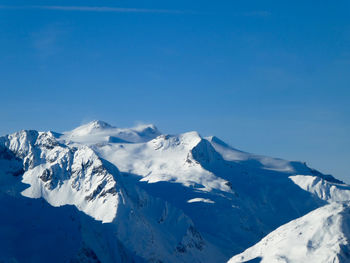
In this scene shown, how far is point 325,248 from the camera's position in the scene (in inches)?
7761

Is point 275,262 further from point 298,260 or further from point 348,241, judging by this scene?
point 348,241

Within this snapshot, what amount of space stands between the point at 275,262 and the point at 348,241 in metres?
20.7

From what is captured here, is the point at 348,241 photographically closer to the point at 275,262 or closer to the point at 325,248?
the point at 325,248

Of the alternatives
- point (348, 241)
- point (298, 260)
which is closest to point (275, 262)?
point (298, 260)

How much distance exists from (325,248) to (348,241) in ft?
24.0

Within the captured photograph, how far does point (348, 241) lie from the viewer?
19950 centimetres

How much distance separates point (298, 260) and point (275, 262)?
6531mm

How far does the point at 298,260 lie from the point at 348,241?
15.3 metres

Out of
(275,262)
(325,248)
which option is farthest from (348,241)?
(275,262)

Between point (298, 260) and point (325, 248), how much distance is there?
8076 millimetres

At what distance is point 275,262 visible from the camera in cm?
19912

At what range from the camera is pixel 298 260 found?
644ft

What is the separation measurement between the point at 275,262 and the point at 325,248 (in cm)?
1396
